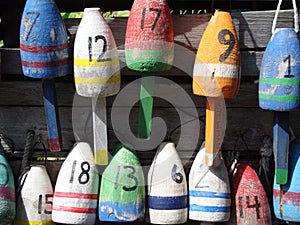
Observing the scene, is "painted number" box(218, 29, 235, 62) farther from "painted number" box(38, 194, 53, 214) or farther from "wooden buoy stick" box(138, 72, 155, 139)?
"painted number" box(38, 194, 53, 214)

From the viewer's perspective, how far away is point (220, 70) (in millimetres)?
1308

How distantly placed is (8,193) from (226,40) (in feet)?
2.04

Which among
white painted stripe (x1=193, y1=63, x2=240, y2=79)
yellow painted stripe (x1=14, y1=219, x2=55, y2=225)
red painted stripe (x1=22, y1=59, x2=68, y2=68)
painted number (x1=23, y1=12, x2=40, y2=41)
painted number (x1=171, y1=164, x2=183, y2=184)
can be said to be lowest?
yellow painted stripe (x1=14, y1=219, x2=55, y2=225)

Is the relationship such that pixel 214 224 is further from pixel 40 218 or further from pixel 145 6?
pixel 145 6

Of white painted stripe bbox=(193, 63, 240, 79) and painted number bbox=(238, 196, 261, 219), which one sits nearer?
white painted stripe bbox=(193, 63, 240, 79)

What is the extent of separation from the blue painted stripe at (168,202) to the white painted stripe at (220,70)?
0.99 feet

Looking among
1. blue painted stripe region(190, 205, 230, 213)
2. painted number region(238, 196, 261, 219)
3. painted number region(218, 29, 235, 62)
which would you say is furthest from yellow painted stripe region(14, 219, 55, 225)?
painted number region(218, 29, 235, 62)

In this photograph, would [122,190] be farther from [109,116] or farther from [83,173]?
[109,116]

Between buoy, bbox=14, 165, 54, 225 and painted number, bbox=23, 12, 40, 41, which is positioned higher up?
painted number, bbox=23, 12, 40, 41

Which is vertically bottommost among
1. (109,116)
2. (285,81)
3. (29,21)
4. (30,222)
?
(30,222)

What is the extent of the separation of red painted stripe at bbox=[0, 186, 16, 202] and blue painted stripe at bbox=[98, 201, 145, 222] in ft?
0.70

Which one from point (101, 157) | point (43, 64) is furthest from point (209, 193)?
point (43, 64)

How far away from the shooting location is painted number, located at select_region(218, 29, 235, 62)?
1312mm

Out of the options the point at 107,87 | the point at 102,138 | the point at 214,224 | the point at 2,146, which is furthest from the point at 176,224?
the point at 2,146
